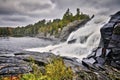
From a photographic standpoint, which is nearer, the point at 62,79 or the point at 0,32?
the point at 62,79

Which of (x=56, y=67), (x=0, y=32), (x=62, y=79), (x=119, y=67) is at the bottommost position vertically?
(x=119, y=67)

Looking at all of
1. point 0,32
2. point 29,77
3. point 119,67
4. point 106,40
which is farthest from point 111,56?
point 0,32

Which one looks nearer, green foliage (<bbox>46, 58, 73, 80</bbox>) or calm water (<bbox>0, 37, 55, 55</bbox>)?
green foliage (<bbox>46, 58, 73, 80</bbox>)

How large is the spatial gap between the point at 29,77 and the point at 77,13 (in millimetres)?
95687

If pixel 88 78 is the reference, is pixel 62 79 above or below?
above

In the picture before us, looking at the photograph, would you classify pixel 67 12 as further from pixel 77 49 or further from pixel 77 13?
pixel 77 49

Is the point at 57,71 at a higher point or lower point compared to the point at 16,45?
lower

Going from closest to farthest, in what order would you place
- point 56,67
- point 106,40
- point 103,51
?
point 56,67, point 103,51, point 106,40

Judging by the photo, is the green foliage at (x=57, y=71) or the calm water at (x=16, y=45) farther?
the calm water at (x=16, y=45)

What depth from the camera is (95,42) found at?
29828 millimetres

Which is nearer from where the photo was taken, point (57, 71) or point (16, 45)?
point (57, 71)

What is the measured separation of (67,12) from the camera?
102188 millimetres

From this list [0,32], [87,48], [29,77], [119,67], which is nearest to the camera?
[29,77]

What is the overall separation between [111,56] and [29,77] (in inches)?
527
